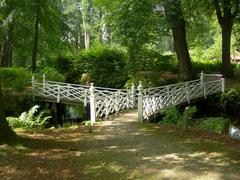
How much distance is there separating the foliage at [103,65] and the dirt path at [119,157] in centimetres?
1602

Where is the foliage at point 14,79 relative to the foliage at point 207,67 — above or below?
below

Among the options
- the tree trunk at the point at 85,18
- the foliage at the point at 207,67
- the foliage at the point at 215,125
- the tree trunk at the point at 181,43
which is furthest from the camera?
the tree trunk at the point at 85,18

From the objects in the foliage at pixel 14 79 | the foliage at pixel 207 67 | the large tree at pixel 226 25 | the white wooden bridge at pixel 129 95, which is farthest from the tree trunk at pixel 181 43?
the foliage at pixel 14 79

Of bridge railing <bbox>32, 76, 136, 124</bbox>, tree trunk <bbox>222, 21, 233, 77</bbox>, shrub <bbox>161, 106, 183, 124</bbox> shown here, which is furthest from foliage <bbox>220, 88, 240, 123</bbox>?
tree trunk <bbox>222, 21, 233, 77</bbox>

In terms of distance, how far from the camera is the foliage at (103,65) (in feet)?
93.5

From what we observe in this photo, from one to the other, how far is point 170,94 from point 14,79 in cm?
852

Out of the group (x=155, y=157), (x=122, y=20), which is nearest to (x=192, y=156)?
(x=155, y=157)

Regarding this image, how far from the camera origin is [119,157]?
370 inches

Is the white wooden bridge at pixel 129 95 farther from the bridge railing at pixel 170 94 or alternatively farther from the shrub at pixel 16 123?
the shrub at pixel 16 123

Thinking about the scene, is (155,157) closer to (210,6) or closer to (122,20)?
(122,20)

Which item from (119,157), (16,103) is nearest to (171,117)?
(119,157)

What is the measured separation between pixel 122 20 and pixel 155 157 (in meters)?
12.3

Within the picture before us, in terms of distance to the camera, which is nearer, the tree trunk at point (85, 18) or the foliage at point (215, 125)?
the foliage at point (215, 125)

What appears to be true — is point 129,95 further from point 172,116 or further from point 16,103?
point 16,103
